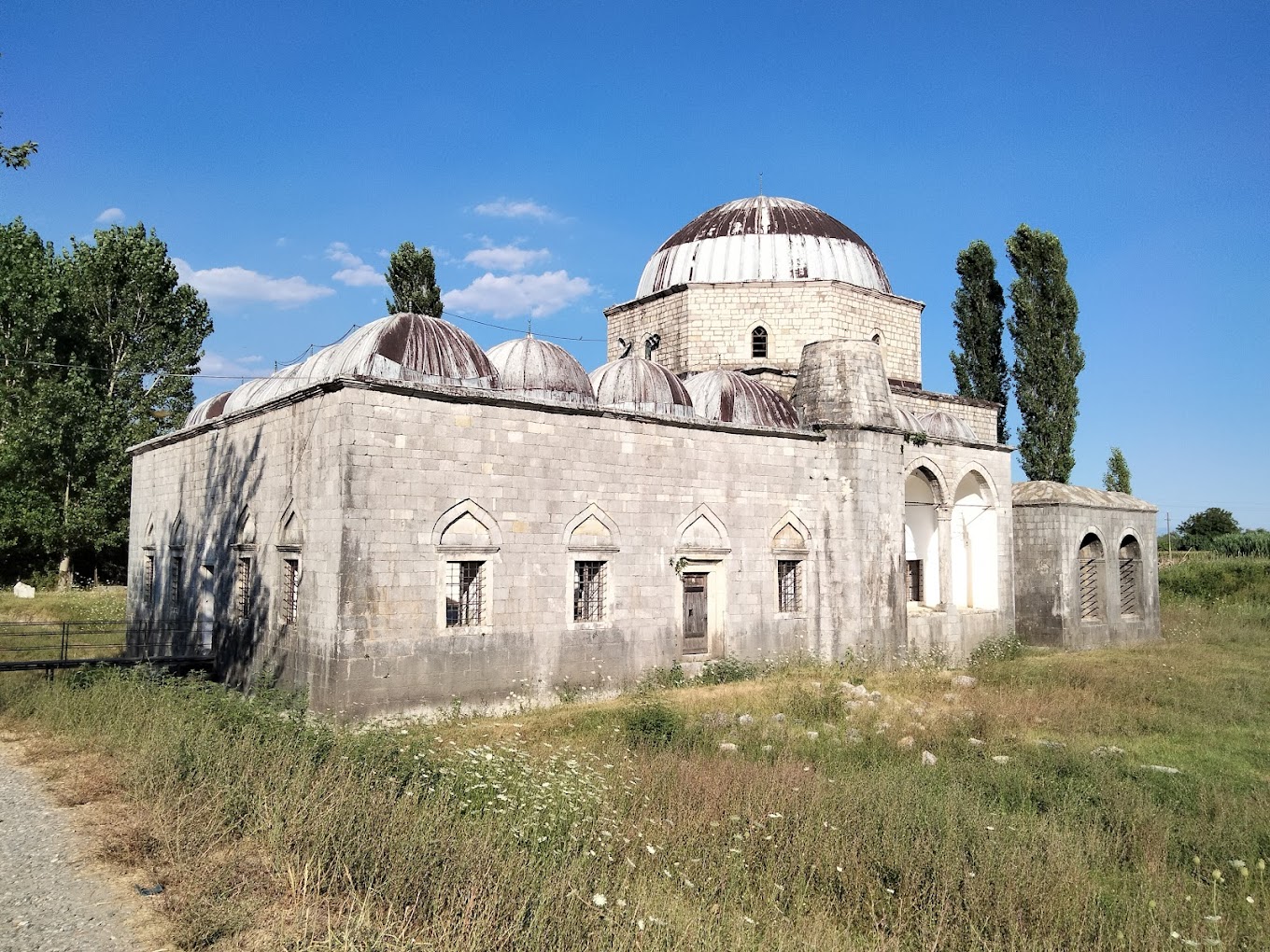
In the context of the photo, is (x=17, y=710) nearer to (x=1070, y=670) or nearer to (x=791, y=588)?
(x=791, y=588)

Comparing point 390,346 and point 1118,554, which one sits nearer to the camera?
point 390,346

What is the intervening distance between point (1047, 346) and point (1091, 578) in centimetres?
690

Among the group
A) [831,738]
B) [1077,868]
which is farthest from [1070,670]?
[1077,868]

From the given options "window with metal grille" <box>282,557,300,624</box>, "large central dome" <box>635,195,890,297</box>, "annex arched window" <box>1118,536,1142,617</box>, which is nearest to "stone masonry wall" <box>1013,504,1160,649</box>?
"annex arched window" <box>1118,536,1142,617</box>

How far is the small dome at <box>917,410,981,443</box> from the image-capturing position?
1841 cm

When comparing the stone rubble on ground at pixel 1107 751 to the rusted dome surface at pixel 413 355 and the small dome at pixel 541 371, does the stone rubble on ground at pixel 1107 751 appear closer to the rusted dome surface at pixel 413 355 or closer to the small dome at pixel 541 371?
the small dome at pixel 541 371

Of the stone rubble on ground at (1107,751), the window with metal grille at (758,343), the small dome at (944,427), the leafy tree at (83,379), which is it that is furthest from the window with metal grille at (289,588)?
the leafy tree at (83,379)

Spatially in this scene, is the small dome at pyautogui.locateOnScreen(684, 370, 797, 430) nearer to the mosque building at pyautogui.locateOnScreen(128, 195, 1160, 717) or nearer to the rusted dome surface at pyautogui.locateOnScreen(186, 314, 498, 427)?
the mosque building at pyautogui.locateOnScreen(128, 195, 1160, 717)

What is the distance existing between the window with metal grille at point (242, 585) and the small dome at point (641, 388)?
590 cm

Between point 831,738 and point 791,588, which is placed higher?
point 791,588

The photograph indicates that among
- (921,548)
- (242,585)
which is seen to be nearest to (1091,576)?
(921,548)

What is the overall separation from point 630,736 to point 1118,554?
15.8 m

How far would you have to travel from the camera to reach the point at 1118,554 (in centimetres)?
2044

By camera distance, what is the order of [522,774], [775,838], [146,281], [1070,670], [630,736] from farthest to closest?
[146,281] → [1070,670] → [630,736] → [522,774] → [775,838]
